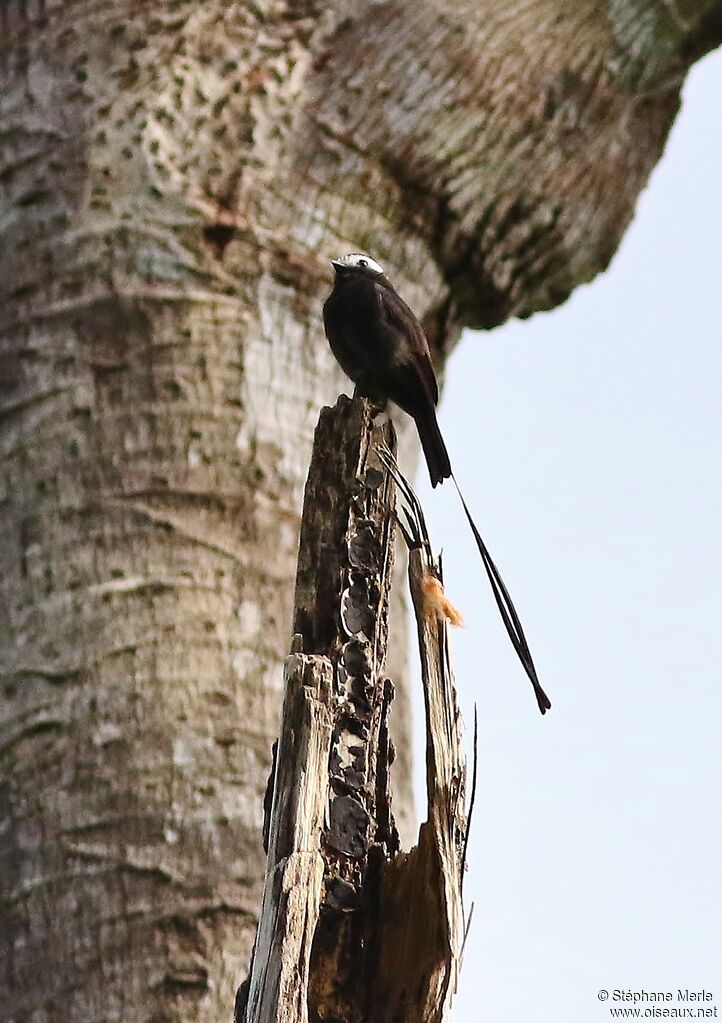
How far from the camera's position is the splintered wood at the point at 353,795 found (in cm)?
182

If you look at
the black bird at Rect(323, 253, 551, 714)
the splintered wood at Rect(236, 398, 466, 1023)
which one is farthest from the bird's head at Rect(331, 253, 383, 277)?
the splintered wood at Rect(236, 398, 466, 1023)

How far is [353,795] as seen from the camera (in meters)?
2.09

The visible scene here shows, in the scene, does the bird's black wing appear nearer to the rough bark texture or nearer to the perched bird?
the perched bird

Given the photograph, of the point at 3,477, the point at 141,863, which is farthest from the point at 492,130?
the point at 141,863

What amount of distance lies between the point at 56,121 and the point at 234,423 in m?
0.80

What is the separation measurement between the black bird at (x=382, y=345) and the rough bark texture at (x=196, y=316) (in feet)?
0.16

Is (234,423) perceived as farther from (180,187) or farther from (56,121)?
(56,121)

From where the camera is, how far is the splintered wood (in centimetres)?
182

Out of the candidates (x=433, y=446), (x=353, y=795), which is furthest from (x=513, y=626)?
(x=433, y=446)

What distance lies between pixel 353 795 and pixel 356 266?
63.5 inches

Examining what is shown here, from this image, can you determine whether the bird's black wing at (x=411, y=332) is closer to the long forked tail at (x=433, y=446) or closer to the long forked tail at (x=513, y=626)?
the long forked tail at (x=433, y=446)

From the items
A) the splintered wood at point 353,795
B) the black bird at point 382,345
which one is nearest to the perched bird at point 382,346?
the black bird at point 382,345

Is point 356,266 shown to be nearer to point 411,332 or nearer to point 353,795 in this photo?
point 411,332

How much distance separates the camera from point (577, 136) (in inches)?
150
